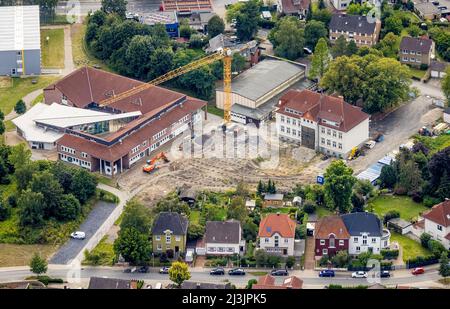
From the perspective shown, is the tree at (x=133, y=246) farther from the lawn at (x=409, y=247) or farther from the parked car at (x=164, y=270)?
the lawn at (x=409, y=247)

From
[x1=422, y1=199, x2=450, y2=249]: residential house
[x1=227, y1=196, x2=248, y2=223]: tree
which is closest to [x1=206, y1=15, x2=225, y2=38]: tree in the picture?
[x1=227, y1=196, x2=248, y2=223]: tree

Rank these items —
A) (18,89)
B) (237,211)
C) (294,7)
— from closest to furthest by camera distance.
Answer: (237,211)
(18,89)
(294,7)

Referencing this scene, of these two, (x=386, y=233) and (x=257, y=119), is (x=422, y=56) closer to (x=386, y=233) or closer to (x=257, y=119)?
(x=257, y=119)

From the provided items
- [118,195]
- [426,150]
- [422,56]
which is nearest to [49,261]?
[118,195]

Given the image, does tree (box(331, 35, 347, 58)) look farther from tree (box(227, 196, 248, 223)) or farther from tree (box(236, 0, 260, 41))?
tree (box(227, 196, 248, 223))

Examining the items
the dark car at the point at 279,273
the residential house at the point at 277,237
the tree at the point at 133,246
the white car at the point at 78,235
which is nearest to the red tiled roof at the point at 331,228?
the residential house at the point at 277,237

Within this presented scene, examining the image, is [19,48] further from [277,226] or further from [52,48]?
[277,226]

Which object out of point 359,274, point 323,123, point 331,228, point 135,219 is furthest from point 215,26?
point 359,274
